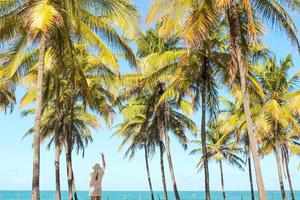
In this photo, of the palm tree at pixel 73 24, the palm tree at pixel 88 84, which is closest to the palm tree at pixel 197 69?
the palm tree at pixel 88 84

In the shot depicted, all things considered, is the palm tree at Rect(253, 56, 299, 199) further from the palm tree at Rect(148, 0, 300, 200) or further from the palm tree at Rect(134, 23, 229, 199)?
the palm tree at Rect(148, 0, 300, 200)

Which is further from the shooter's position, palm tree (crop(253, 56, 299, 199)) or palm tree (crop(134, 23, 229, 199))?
palm tree (crop(253, 56, 299, 199))

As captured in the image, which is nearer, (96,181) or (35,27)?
(35,27)

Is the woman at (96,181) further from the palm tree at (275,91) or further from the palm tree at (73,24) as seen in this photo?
the palm tree at (275,91)

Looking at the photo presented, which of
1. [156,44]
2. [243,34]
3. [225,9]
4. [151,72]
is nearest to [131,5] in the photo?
[225,9]

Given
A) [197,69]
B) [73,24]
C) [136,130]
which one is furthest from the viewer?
[136,130]

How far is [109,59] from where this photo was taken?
44.4 feet

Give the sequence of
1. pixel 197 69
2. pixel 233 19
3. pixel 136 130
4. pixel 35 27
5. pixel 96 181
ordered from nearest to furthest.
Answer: pixel 35 27 → pixel 96 181 → pixel 233 19 → pixel 197 69 → pixel 136 130

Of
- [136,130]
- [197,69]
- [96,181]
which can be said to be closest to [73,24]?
[96,181]

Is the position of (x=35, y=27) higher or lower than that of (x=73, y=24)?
lower

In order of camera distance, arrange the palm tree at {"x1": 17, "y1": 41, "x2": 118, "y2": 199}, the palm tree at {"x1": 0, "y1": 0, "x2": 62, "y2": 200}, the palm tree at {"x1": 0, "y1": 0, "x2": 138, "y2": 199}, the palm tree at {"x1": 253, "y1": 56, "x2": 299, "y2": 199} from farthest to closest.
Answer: the palm tree at {"x1": 253, "y1": 56, "x2": 299, "y2": 199} → the palm tree at {"x1": 17, "y1": 41, "x2": 118, "y2": 199} → the palm tree at {"x1": 0, "y1": 0, "x2": 138, "y2": 199} → the palm tree at {"x1": 0, "y1": 0, "x2": 62, "y2": 200}

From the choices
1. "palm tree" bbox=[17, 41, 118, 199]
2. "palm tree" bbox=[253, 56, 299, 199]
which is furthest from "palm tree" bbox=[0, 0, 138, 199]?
"palm tree" bbox=[253, 56, 299, 199]

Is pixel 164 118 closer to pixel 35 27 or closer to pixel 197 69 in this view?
pixel 197 69

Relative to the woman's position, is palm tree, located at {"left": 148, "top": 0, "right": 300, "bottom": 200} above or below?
above
